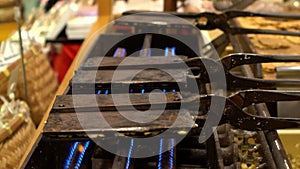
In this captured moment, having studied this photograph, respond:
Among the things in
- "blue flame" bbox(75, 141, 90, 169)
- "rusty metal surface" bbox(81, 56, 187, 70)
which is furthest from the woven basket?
"blue flame" bbox(75, 141, 90, 169)

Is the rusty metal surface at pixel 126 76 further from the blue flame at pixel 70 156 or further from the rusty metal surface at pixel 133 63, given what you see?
the blue flame at pixel 70 156

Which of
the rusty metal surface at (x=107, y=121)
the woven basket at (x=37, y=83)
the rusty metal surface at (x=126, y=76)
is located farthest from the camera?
the woven basket at (x=37, y=83)

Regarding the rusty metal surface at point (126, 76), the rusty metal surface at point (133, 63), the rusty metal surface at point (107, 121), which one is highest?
the rusty metal surface at point (133, 63)

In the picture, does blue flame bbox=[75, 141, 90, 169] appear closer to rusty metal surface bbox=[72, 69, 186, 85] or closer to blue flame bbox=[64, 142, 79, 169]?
blue flame bbox=[64, 142, 79, 169]

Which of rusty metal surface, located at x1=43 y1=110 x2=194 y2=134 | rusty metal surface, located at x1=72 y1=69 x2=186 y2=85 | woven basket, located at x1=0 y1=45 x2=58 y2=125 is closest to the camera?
rusty metal surface, located at x1=43 y1=110 x2=194 y2=134

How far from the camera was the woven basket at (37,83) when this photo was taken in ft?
7.24

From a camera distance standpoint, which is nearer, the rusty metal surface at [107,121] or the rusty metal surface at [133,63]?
the rusty metal surface at [107,121]

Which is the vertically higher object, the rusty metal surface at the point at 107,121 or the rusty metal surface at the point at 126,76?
the rusty metal surface at the point at 126,76

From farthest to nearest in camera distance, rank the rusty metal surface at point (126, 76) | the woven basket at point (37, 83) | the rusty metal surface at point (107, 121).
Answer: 1. the woven basket at point (37, 83)
2. the rusty metal surface at point (126, 76)
3. the rusty metal surface at point (107, 121)

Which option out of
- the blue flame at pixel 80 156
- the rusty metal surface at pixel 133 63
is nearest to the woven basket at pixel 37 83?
the rusty metal surface at pixel 133 63

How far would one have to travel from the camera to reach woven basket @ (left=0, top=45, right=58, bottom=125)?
86.9 inches

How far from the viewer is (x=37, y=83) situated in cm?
238

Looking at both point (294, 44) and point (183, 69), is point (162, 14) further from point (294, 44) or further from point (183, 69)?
point (183, 69)

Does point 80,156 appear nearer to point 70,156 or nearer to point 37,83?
point 70,156
